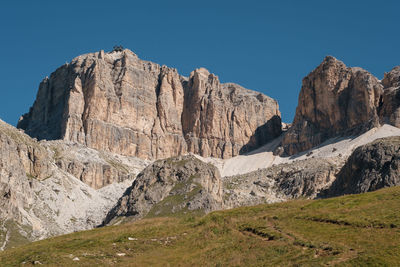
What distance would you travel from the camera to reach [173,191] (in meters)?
137

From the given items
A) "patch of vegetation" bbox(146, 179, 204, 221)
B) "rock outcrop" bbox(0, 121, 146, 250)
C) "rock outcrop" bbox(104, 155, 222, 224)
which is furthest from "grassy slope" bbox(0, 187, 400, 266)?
"rock outcrop" bbox(0, 121, 146, 250)

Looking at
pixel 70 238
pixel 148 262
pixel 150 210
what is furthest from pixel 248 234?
pixel 150 210

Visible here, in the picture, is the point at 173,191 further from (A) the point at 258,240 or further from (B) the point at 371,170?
(A) the point at 258,240

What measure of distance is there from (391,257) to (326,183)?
158605 millimetres

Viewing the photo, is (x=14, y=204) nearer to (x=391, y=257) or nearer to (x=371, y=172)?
(x=371, y=172)

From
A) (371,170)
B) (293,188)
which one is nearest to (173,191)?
(371,170)

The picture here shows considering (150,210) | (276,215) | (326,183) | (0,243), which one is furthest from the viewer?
(326,183)

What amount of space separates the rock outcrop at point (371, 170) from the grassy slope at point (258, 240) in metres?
97.3

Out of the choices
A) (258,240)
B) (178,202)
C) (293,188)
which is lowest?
(258,240)

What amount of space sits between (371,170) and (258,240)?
119523 mm

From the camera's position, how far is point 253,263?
34188mm

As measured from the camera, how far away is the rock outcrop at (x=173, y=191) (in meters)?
126

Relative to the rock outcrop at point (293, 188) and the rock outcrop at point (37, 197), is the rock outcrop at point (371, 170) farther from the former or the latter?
the rock outcrop at point (37, 197)

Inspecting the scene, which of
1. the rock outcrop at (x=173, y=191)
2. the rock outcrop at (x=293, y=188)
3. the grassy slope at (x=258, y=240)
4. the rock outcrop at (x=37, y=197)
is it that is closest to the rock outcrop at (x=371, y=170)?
the rock outcrop at (x=293, y=188)
